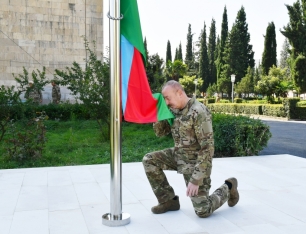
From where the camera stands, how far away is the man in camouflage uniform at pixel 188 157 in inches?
136

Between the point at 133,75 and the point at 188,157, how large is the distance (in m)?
Answer: 0.96

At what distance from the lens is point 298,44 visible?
2822 cm

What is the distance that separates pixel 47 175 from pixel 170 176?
6.20 ft

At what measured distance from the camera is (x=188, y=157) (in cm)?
370

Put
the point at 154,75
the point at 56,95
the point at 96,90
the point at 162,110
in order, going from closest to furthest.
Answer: the point at 162,110
the point at 96,90
the point at 154,75
the point at 56,95

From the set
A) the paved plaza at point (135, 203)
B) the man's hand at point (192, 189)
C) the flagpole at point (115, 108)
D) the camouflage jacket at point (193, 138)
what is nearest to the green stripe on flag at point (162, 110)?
the camouflage jacket at point (193, 138)

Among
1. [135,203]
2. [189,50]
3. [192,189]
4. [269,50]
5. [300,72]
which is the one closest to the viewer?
[192,189]

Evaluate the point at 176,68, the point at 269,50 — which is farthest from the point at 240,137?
the point at 176,68

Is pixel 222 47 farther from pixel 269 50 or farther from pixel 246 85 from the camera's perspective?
pixel 246 85

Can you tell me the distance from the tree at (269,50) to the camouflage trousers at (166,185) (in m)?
36.9

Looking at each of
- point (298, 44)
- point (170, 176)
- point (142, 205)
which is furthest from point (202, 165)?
point (298, 44)

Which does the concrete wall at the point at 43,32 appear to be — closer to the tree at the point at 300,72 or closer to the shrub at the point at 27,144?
the shrub at the point at 27,144

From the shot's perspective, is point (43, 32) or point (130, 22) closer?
point (130, 22)

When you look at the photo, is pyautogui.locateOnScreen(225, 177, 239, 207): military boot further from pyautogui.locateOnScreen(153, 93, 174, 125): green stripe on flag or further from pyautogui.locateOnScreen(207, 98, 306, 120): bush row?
pyautogui.locateOnScreen(207, 98, 306, 120): bush row
